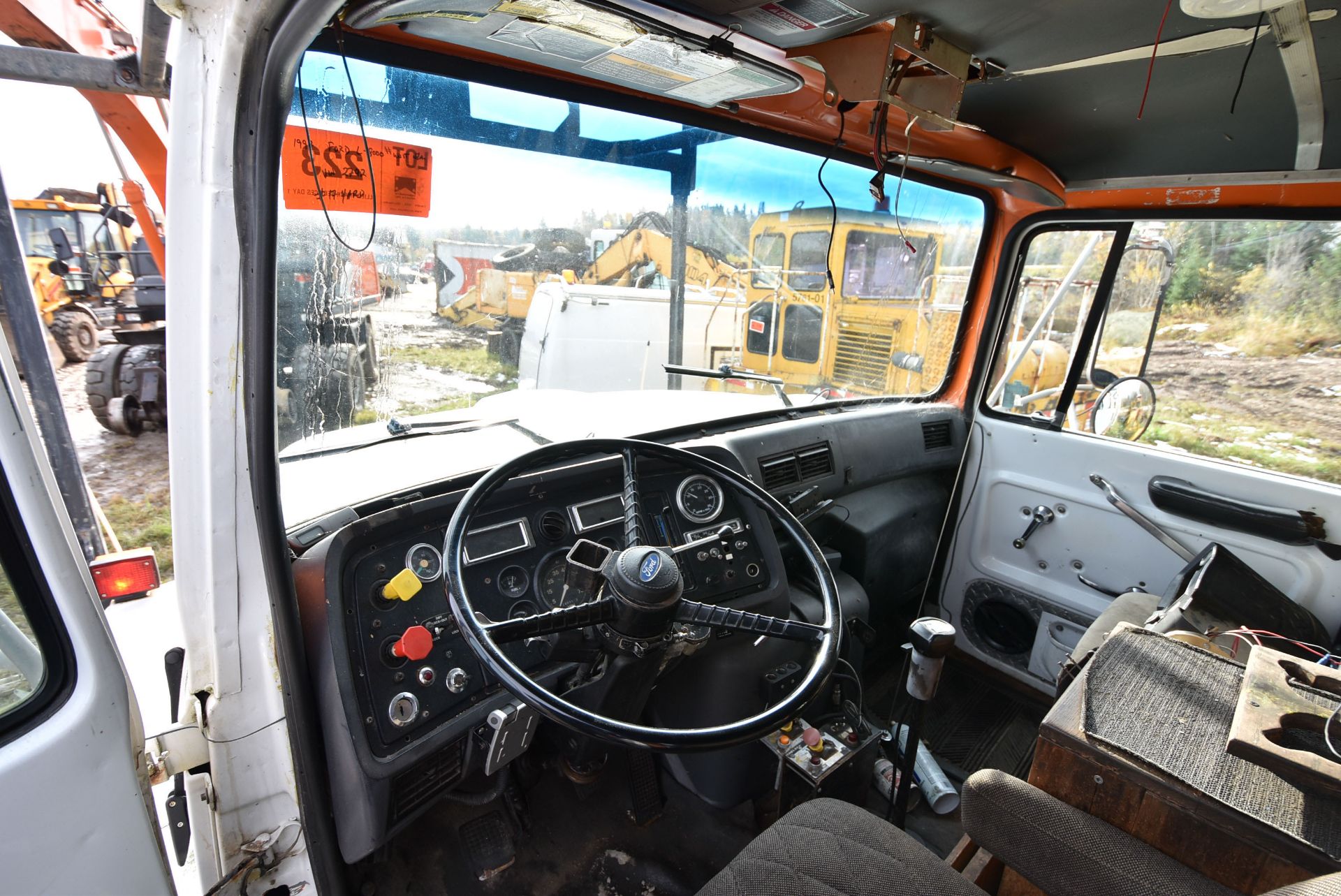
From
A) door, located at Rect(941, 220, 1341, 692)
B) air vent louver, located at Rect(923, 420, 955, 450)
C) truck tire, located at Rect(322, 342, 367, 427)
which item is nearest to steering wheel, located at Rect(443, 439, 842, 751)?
truck tire, located at Rect(322, 342, 367, 427)

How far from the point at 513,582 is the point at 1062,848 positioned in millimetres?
1183

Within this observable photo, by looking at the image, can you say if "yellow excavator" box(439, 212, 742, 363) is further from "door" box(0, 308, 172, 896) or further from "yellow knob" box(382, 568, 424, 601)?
"door" box(0, 308, 172, 896)

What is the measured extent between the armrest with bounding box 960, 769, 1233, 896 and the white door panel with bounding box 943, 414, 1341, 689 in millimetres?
1730

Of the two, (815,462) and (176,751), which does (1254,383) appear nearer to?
(815,462)

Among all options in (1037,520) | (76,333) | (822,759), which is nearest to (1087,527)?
(1037,520)

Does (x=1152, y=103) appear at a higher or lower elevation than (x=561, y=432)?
higher

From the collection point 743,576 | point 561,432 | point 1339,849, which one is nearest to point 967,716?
point 743,576

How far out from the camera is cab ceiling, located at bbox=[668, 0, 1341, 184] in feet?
4.38

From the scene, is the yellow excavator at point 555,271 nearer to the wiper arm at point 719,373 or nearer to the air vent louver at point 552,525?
the wiper arm at point 719,373

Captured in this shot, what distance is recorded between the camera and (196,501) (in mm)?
1074

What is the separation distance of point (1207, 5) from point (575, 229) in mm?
1383

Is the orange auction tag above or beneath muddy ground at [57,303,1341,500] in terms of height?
above

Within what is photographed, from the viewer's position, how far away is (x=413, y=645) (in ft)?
4.54

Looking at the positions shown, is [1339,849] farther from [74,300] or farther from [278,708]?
[74,300]
